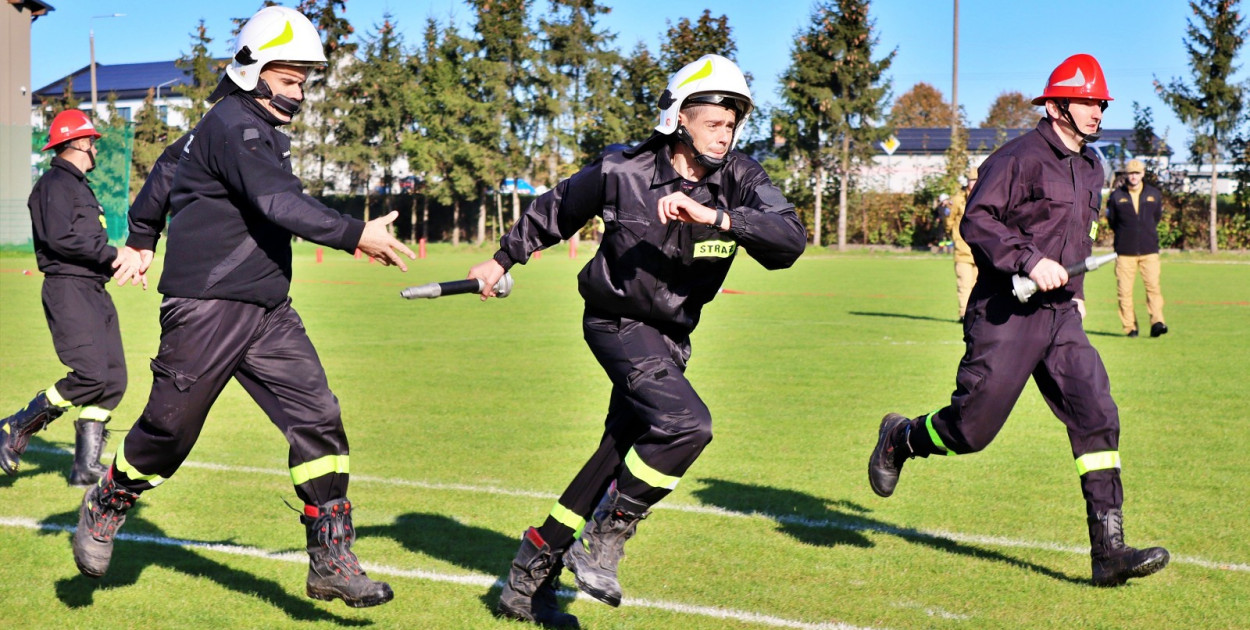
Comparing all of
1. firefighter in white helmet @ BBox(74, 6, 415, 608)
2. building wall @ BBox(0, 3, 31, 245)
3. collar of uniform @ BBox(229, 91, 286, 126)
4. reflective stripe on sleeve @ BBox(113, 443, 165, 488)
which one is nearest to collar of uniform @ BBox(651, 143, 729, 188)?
firefighter in white helmet @ BBox(74, 6, 415, 608)

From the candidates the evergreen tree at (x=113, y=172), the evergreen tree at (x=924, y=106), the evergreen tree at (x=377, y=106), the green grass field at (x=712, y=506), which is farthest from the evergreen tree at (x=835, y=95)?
the evergreen tree at (x=924, y=106)

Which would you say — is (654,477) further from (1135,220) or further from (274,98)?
(1135,220)

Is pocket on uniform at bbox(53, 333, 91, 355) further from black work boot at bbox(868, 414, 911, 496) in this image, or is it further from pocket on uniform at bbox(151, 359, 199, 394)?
black work boot at bbox(868, 414, 911, 496)

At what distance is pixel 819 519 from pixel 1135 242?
12074mm

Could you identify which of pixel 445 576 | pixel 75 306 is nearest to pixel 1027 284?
pixel 445 576

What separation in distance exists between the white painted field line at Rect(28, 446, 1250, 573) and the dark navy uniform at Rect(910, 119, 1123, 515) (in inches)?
21.8

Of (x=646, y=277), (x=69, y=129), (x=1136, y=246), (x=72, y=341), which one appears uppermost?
(x=69, y=129)

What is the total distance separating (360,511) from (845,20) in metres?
48.1

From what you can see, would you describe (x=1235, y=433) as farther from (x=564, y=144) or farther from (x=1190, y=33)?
(x=564, y=144)

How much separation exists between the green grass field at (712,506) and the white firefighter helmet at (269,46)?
2113mm

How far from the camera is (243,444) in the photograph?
891 centimetres

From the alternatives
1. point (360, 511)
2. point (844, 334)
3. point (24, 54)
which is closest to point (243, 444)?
point (360, 511)

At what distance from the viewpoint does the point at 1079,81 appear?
5.87m

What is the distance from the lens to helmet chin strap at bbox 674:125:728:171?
4.89m
